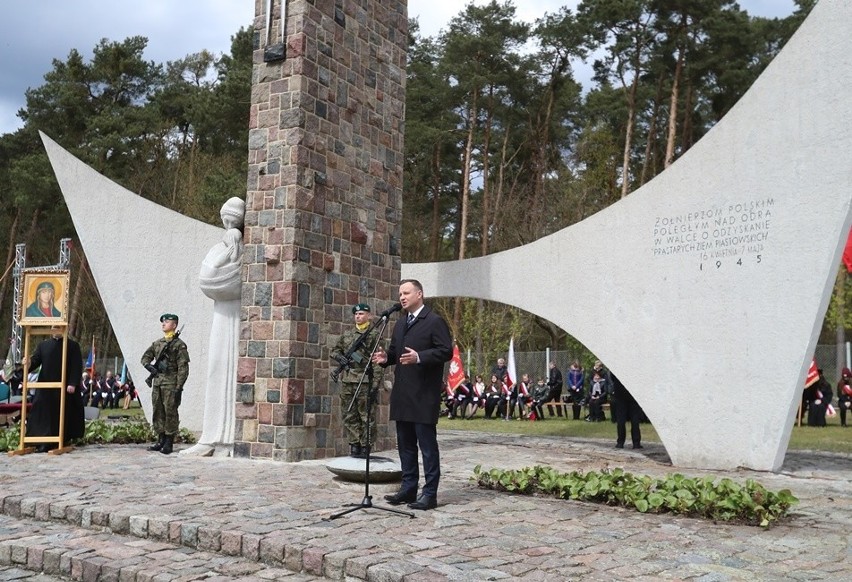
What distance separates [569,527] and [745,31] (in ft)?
72.5

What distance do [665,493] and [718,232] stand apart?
→ 386 centimetres

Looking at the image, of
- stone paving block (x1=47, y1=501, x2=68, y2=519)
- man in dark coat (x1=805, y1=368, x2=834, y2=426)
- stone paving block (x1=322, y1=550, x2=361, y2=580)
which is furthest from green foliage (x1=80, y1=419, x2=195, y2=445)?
man in dark coat (x1=805, y1=368, x2=834, y2=426)

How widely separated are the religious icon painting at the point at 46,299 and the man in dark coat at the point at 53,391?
0.28 meters

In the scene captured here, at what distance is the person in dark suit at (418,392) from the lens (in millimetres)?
5562

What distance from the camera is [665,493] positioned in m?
5.83

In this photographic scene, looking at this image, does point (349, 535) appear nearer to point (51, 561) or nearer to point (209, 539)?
point (209, 539)

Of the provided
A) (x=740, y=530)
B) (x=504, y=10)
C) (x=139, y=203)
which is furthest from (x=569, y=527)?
(x=504, y=10)

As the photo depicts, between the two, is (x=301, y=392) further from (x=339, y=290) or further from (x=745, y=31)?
(x=745, y=31)

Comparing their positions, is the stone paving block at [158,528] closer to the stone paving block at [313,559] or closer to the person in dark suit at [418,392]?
the stone paving block at [313,559]

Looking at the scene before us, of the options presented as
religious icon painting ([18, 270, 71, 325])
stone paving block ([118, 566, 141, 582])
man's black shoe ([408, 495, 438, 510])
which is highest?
religious icon painting ([18, 270, 71, 325])

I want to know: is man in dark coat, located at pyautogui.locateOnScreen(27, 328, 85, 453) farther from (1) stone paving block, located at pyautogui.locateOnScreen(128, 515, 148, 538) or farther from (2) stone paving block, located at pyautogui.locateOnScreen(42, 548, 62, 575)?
(2) stone paving block, located at pyautogui.locateOnScreen(42, 548, 62, 575)

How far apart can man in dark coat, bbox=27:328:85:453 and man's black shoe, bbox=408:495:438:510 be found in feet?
18.0

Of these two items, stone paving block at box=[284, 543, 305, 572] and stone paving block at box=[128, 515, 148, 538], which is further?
stone paving block at box=[128, 515, 148, 538]

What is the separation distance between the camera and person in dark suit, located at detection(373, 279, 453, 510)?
5.56 meters
